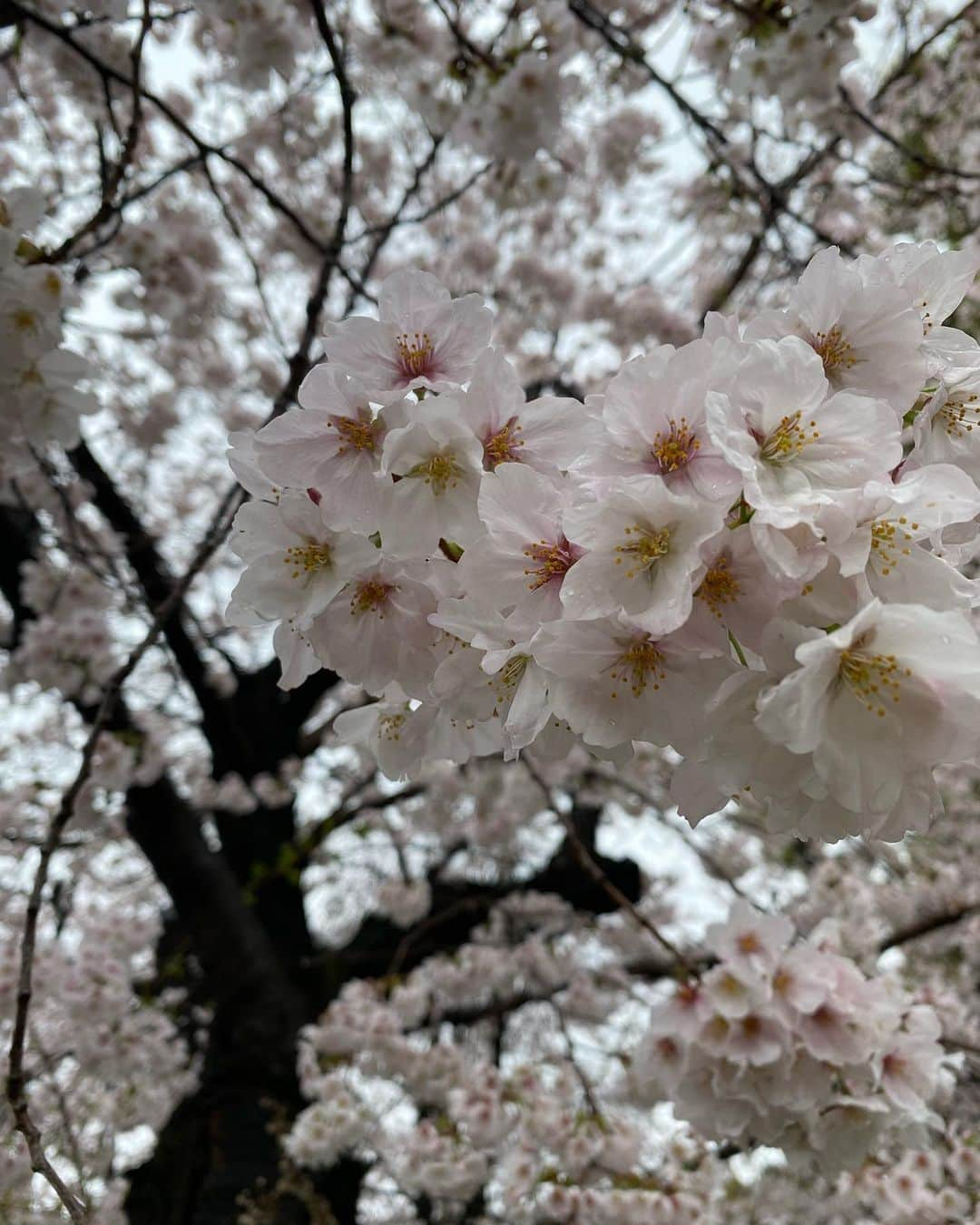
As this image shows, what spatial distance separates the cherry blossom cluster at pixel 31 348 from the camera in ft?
5.02

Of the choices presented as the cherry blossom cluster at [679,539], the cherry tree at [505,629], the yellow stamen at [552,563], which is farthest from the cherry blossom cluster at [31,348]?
the yellow stamen at [552,563]

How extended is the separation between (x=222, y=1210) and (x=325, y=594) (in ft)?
11.3

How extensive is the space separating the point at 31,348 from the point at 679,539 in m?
1.43

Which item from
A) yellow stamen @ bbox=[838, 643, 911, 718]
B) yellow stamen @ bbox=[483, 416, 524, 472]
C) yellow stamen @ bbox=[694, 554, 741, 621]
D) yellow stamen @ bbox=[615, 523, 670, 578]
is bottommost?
yellow stamen @ bbox=[838, 643, 911, 718]

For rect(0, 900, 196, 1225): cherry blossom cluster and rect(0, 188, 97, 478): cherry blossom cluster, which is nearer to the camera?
rect(0, 188, 97, 478): cherry blossom cluster

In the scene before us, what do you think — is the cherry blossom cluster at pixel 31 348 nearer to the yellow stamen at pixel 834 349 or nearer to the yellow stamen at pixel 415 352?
the yellow stamen at pixel 415 352

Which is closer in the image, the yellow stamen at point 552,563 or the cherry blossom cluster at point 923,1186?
the yellow stamen at point 552,563

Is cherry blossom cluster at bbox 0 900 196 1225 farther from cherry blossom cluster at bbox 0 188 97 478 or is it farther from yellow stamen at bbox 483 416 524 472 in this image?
yellow stamen at bbox 483 416 524 472

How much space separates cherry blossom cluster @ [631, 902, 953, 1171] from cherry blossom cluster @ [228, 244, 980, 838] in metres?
0.96

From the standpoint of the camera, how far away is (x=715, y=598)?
0.74 metres

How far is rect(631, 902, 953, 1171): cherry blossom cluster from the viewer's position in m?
1.54

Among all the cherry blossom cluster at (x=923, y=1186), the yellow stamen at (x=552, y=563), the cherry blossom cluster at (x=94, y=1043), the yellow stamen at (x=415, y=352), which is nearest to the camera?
the yellow stamen at (x=552, y=563)

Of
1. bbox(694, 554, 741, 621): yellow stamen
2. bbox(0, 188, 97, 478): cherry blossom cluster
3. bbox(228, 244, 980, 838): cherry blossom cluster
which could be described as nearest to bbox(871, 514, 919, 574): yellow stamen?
bbox(228, 244, 980, 838): cherry blossom cluster

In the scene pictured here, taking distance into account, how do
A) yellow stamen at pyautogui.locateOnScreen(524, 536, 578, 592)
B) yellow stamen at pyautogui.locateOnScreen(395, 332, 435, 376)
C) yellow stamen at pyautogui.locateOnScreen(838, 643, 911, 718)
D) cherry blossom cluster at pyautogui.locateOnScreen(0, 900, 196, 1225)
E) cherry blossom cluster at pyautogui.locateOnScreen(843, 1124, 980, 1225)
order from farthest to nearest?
cherry blossom cluster at pyautogui.locateOnScreen(0, 900, 196, 1225) → cherry blossom cluster at pyautogui.locateOnScreen(843, 1124, 980, 1225) → yellow stamen at pyautogui.locateOnScreen(395, 332, 435, 376) → yellow stamen at pyautogui.locateOnScreen(524, 536, 578, 592) → yellow stamen at pyautogui.locateOnScreen(838, 643, 911, 718)
